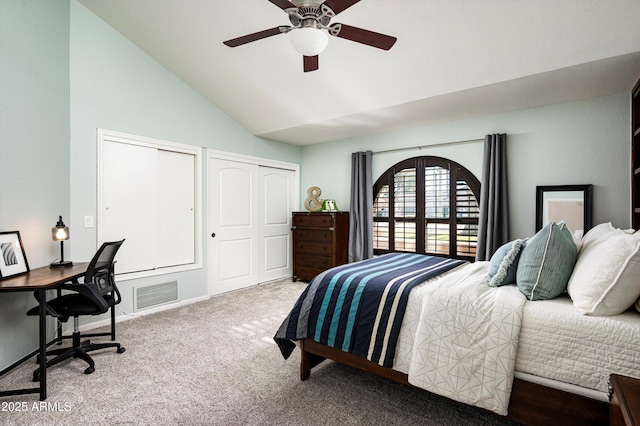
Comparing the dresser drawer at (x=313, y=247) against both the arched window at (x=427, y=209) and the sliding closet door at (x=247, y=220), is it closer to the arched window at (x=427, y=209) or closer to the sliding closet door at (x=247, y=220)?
the sliding closet door at (x=247, y=220)

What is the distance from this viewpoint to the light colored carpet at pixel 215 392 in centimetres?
179

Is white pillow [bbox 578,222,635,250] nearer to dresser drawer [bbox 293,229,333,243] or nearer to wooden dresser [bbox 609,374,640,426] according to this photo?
wooden dresser [bbox 609,374,640,426]

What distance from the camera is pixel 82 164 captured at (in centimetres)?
313

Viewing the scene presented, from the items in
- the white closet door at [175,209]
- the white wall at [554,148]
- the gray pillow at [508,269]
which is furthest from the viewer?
the white closet door at [175,209]

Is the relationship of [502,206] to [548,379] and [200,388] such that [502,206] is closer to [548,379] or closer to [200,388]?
[548,379]

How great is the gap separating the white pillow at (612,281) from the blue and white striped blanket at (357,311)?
0.81 metres

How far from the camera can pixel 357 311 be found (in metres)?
1.93

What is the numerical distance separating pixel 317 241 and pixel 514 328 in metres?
3.53

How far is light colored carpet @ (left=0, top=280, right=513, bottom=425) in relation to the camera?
5.87ft

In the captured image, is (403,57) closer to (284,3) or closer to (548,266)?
(284,3)

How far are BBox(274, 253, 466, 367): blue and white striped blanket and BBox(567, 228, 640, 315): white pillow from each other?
0.81 m

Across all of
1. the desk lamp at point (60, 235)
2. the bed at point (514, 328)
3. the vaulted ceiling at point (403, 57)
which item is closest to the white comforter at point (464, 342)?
the bed at point (514, 328)

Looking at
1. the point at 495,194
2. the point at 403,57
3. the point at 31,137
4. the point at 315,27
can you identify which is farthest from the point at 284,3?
the point at 495,194

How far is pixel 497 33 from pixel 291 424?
308 centimetres
